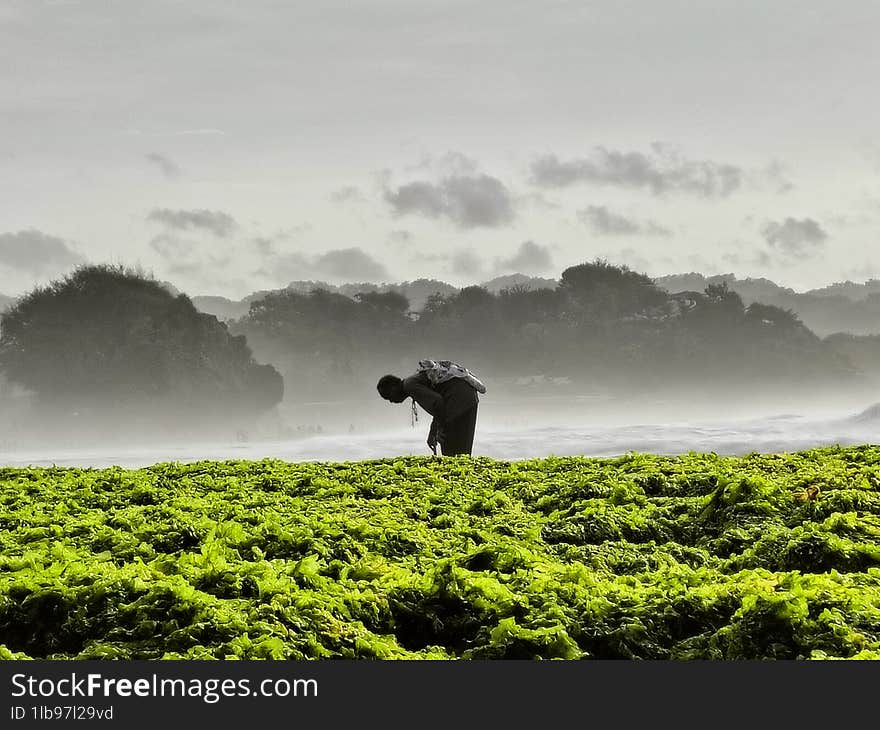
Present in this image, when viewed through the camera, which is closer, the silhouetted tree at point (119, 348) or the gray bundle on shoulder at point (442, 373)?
the gray bundle on shoulder at point (442, 373)

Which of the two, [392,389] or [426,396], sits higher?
[392,389]

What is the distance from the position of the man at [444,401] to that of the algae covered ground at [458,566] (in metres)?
4.46

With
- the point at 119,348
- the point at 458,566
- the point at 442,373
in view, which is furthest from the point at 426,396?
the point at 119,348

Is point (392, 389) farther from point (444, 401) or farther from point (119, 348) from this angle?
point (119, 348)

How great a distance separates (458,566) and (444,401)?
24.7 ft

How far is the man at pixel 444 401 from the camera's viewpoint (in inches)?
462

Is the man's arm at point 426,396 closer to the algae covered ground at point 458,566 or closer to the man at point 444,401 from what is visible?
the man at point 444,401

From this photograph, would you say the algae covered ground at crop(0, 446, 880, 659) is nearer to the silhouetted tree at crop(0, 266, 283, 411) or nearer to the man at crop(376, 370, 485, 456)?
the man at crop(376, 370, 485, 456)

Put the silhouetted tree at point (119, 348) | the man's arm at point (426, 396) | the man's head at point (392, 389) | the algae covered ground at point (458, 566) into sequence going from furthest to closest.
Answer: the silhouetted tree at point (119, 348)
the man's head at point (392, 389)
the man's arm at point (426, 396)
the algae covered ground at point (458, 566)

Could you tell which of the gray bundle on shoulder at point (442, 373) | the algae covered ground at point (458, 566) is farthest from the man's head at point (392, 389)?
the algae covered ground at point (458, 566)

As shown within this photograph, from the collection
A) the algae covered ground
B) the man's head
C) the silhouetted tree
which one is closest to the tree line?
the silhouetted tree

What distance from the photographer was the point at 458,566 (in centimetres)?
425

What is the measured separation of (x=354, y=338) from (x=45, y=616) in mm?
59327

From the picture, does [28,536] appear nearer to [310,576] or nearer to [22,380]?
[310,576]
